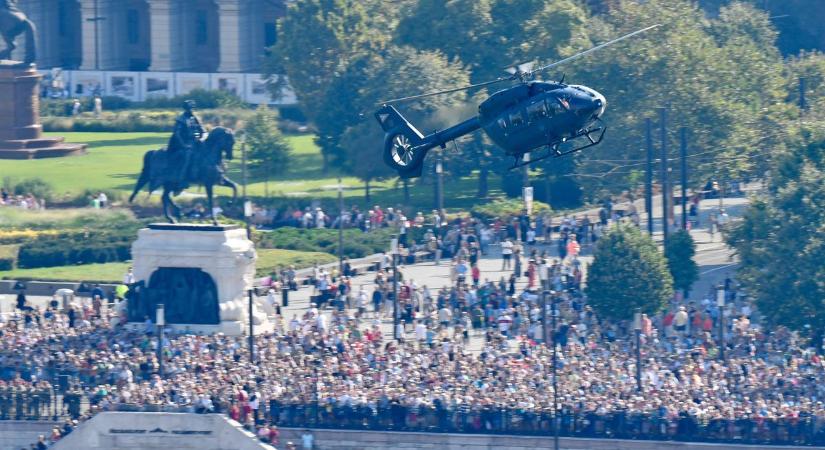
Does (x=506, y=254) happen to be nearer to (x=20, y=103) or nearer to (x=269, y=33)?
(x=20, y=103)

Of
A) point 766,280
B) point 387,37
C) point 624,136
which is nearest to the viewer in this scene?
point 766,280

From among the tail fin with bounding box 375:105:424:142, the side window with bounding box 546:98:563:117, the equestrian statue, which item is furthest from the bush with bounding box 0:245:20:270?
the side window with bounding box 546:98:563:117

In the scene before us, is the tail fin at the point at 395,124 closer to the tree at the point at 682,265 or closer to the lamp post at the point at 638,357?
the lamp post at the point at 638,357

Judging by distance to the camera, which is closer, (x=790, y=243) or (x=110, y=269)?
(x=790, y=243)

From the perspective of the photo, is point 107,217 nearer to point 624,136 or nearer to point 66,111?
point 624,136

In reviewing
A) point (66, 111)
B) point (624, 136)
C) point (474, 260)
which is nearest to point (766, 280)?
point (474, 260)

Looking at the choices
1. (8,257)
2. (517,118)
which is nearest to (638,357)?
(517,118)
